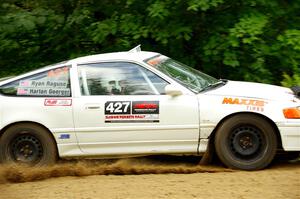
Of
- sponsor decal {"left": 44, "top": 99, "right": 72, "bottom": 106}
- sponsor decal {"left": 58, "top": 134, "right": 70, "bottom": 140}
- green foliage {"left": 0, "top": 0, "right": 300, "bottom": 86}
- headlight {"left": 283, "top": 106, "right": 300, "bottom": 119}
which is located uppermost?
green foliage {"left": 0, "top": 0, "right": 300, "bottom": 86}

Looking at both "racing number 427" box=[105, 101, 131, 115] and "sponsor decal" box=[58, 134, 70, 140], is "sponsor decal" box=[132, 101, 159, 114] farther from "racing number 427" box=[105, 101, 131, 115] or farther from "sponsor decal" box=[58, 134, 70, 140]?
"sponsor decal" box=[58, 134, 70, 140]

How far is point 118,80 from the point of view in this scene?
25.0 ft

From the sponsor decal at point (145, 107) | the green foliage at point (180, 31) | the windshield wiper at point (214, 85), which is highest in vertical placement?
the green foliage at point (180, 31)

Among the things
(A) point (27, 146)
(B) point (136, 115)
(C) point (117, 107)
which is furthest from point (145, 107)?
(A) point (27, 146)

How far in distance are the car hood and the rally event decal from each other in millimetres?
784

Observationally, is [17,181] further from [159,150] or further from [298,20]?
[298,20]

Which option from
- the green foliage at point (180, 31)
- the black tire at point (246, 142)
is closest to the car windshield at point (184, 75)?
the black tire at point (246, 142)

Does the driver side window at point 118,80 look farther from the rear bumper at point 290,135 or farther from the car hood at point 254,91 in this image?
the rear bumper at point 290,135

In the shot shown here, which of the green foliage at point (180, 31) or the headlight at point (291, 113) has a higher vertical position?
the green foliage at point (180, 31)

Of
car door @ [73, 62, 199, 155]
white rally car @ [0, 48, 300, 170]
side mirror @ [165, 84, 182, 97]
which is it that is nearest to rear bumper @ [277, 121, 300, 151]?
white rally car @ [0, 48, 300, 170]

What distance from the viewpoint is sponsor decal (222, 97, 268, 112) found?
7156 mm

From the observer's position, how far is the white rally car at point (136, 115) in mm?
7195

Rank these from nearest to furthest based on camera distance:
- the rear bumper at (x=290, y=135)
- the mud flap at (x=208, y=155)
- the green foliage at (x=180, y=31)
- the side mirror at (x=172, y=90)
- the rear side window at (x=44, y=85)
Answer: the rear bumper at (x=290, y=135) → the side mirror at (x=172, y=90) → the mud flap at (x=208, y=155) → the rear side window at (x=44, y=85) → the green foliage at (x=180, y=31)

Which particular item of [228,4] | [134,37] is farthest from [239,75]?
[134,37]
